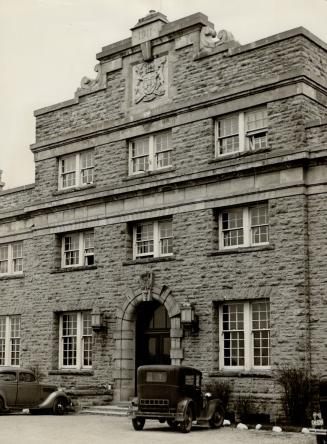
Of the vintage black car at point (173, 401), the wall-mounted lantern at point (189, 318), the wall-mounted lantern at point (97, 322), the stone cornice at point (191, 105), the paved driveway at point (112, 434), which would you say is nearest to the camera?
the paved driveway at point (112, 434)

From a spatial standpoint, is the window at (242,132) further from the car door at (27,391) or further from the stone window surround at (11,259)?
the stone window surround at (11,259)

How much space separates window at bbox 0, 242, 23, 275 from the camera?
32.4 m

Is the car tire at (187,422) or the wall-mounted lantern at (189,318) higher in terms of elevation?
the wall-mounted lantern at (189,318)

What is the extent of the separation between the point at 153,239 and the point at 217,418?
759cm

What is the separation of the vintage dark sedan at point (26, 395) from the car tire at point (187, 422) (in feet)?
21.3

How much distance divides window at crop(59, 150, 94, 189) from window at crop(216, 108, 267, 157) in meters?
5.99

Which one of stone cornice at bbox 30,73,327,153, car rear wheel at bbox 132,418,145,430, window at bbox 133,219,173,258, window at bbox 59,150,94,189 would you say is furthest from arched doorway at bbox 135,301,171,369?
stone cornice at bbox 30,73,327,153

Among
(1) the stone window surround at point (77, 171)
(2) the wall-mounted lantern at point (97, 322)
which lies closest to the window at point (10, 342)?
(2) the wall-mounted lantern at point (97, 322)

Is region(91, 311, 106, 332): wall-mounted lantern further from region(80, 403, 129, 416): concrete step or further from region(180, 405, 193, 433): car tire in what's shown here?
region(180, 405, 193, 433): car tire

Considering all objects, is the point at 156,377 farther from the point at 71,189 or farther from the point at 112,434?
the point at 71,189

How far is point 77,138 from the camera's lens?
97.4 ft

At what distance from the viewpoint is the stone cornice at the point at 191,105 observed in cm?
2366

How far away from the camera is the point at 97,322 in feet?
89.3

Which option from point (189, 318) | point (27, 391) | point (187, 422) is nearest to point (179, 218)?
point (189, 318)
